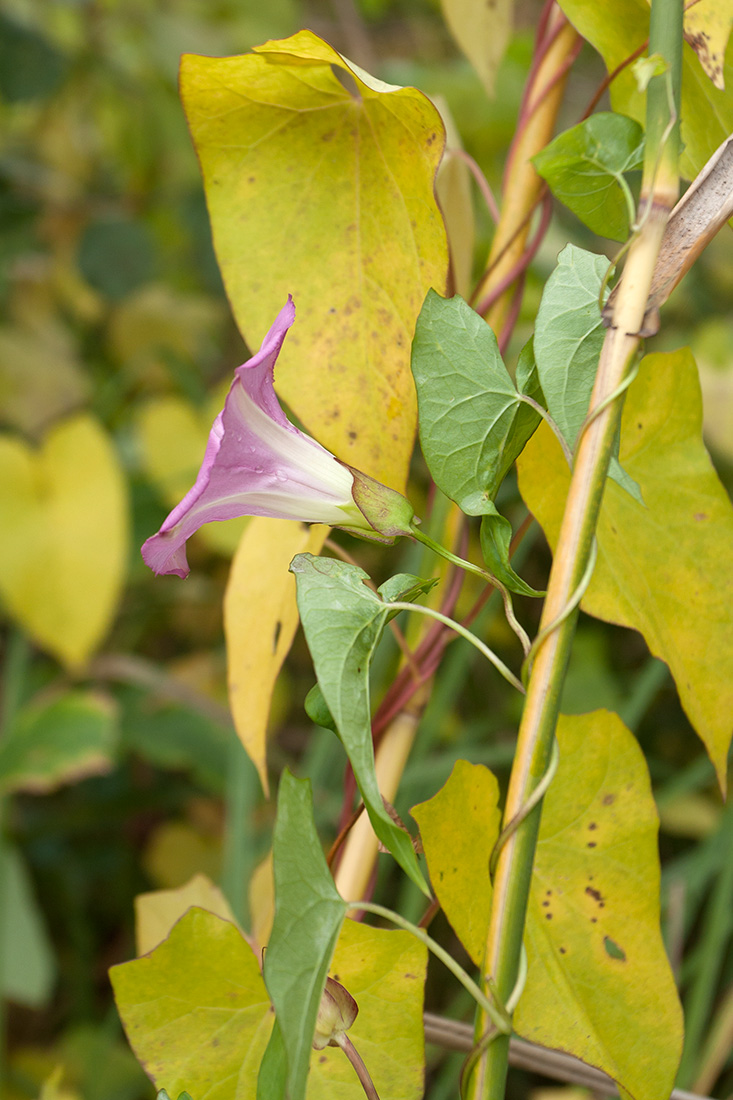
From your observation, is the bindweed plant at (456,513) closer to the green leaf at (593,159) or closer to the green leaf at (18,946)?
the green leaf at (593,159)

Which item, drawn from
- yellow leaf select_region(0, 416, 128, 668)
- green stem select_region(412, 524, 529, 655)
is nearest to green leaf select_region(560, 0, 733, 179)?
green stem select_region(412, 524, 529, 655)

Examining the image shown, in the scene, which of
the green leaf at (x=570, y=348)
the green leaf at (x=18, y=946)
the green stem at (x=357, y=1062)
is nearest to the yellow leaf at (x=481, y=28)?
the green leaf at (x=570, y=348)

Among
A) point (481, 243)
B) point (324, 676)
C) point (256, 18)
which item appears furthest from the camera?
point (256, 18)

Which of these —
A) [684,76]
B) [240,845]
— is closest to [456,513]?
[684,76]

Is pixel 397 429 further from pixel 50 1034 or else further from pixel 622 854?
pixel 50 1034

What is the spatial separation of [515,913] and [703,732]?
3.0 inches

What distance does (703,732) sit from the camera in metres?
0.19

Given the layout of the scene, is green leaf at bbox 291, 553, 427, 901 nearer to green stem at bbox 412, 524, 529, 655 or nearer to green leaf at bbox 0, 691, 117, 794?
green stem at bbox 412, 524, 529, 655

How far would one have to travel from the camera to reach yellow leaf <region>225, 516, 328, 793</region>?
8.3 inches

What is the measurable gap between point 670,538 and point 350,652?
0.10 meters

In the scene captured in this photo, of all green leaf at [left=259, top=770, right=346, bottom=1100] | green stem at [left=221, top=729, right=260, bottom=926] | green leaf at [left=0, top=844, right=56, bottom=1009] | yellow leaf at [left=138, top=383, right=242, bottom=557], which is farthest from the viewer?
yellow leaf at [left=138, top=383, right=242, bottom=557]

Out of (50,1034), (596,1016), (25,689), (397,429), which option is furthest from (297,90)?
(50,1034)

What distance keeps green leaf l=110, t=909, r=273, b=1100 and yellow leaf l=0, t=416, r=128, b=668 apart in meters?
0.43

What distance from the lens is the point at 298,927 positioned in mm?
123
